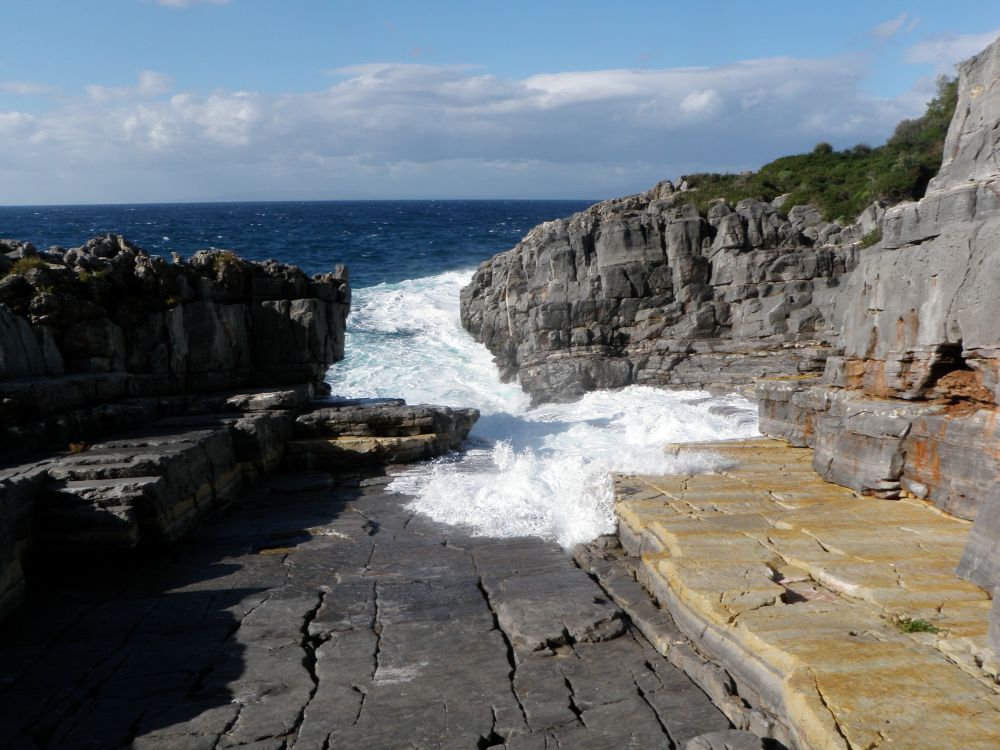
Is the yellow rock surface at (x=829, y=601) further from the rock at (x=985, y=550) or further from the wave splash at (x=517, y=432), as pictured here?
the wave splash at (x=517, y=432)

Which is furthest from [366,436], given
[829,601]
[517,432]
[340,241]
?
[340,241]

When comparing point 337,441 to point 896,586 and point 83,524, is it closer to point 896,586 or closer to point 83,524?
point 83,524

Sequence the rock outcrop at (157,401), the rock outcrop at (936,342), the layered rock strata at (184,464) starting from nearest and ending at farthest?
A: the rock outcrop at (936,342)
the layered rock strata at (184,464)
the rock outcrop at (157,401)

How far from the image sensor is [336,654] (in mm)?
6859

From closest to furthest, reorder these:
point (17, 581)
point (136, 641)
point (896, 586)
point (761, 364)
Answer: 1. point (896, 586)
2. point (136, 641)
3. point (17, 581)
4. point (761, 364)

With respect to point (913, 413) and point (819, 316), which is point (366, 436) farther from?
point (819, 316)

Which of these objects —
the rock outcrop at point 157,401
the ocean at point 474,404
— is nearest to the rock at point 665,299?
the ocean at point 474,404

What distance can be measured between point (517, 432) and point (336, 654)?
983cm

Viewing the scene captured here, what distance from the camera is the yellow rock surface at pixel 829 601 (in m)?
4.93

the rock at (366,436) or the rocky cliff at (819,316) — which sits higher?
the rocky cliff at (819,316)

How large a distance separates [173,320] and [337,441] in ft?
11.9

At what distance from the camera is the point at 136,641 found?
23.3 feet

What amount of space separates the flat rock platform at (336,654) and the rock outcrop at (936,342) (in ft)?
12.3

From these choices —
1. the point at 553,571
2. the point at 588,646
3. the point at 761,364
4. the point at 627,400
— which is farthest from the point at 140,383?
the point at 761,364
